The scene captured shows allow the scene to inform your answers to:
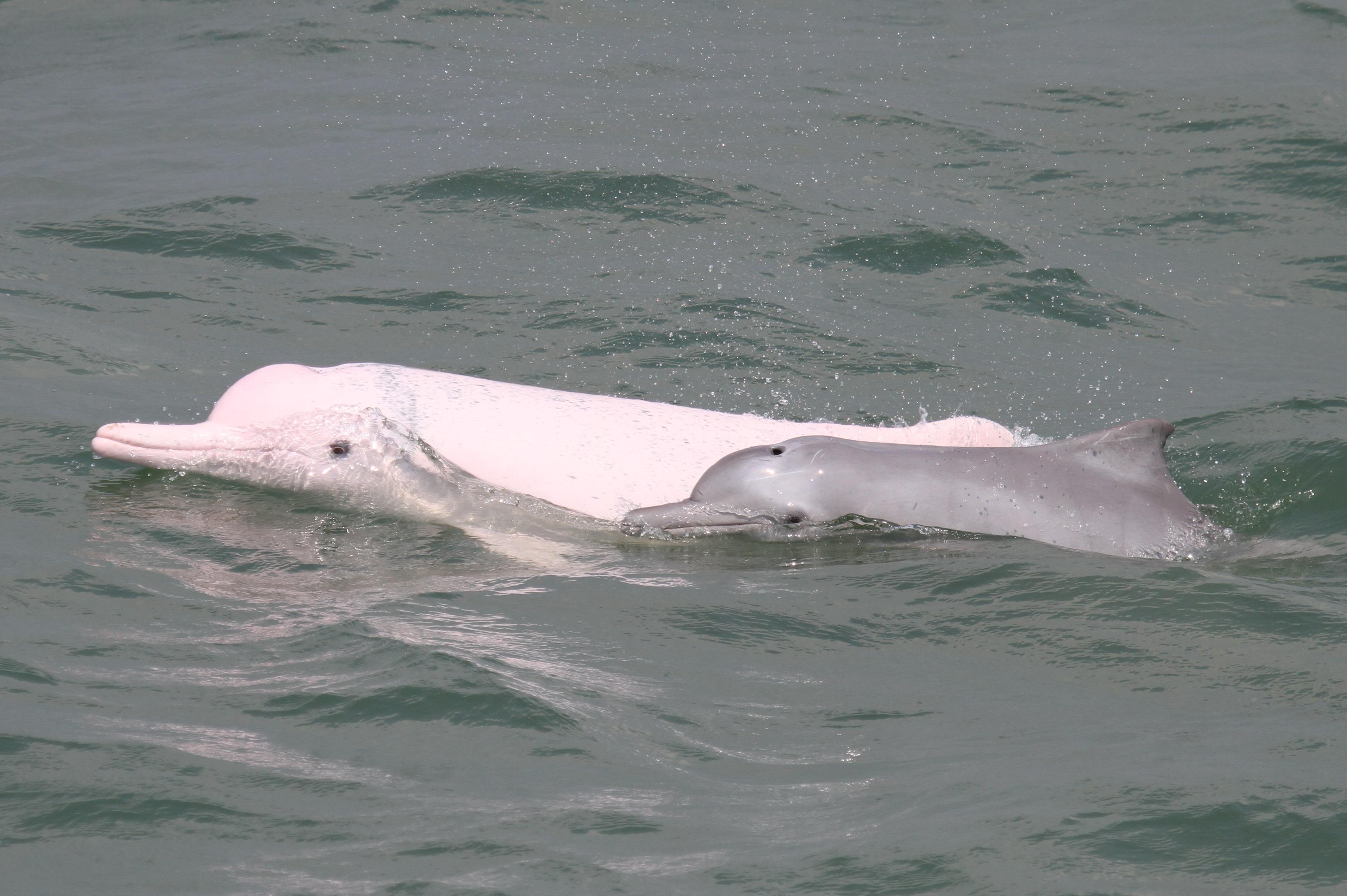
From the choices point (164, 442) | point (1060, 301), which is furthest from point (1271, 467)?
point (164, 442)

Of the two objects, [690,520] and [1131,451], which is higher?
[1131,451]

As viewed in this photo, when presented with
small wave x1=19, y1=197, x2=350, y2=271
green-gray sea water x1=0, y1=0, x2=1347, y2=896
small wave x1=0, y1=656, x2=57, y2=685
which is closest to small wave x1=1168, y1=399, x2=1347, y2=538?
green-gray sea water x1=0, y1=0, x2=1347, y2=896

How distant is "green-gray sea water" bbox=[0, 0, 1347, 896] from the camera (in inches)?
178

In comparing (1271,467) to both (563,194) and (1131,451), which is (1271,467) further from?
(563,194)

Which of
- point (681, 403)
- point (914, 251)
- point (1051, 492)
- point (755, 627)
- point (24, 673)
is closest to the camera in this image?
point (24, 673)

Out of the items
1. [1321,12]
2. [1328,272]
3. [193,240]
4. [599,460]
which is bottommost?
[599,460]

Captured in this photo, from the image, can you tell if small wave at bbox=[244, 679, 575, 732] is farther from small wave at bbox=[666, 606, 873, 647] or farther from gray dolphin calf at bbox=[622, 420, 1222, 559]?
gray dolphin calf at bbox=[622, 420, 1222, 559]

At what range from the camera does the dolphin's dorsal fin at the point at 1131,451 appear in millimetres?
7508

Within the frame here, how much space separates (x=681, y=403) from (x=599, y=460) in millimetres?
2541

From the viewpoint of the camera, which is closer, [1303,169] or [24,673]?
[24,673]

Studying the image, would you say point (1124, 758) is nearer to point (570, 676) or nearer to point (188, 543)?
point (570, 676)

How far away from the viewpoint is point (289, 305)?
1191 centimetres

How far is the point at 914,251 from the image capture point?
13180 mm

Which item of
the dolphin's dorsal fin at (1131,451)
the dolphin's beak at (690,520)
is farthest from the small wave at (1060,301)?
the dolphin's beak at (690,520)
